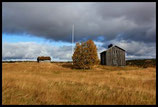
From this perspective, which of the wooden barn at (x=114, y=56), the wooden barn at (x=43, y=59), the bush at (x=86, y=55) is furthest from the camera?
the wooden barn at (x=43, y=59)

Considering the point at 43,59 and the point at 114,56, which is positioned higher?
the point at 114,56

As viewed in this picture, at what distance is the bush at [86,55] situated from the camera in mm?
49344

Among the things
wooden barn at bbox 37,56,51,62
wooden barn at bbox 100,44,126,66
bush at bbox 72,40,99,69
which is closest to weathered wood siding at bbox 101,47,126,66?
wooden barn at bbox 100,44,126,66

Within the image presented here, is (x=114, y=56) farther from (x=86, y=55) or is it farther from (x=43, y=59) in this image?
(x=43, y=59)

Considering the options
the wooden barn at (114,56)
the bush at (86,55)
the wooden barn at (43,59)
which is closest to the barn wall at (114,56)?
the wooden barn at (114,56)

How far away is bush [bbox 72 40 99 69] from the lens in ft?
162

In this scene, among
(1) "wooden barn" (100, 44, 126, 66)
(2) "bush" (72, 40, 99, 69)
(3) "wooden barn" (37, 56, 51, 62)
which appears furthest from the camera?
(3) "wooden barn" (37, 56, 51, 62)

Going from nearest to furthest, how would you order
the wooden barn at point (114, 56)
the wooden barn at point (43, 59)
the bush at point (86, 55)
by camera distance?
the bush at point (86, 55) → the wooden barn at point (114, 56) → the wooden barn at point (43, 59)

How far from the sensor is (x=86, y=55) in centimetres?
4947

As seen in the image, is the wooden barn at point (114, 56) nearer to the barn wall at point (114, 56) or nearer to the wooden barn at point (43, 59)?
the barn wall at point (114, 56)

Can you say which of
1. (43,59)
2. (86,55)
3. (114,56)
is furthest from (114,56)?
(43,59)

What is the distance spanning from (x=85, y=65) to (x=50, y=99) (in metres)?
42.4

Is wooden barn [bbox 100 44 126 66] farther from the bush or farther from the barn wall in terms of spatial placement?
the bush

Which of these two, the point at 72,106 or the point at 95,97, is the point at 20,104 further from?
the point at 95,97
